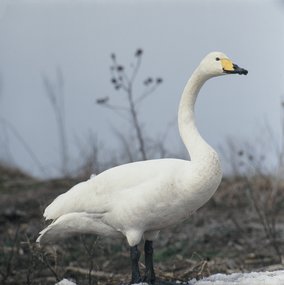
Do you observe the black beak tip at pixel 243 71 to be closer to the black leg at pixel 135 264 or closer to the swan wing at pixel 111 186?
the swan wing at pixel 111 186

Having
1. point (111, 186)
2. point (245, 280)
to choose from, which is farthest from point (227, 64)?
point (245, 280)

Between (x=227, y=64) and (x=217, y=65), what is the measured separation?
79mm

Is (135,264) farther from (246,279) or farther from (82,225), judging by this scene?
(246,279)

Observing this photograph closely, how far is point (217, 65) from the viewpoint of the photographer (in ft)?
17.8

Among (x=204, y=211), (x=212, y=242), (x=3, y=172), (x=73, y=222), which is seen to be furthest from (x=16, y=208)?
(x=73, y=222)

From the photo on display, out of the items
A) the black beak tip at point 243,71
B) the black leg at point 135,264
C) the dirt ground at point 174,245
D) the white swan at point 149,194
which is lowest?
the dirt ground at point 174,245

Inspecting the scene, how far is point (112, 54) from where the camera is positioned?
406 inches

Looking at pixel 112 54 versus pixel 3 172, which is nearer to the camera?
pixel 112 54

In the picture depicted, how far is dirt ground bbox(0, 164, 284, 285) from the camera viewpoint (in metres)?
7.34

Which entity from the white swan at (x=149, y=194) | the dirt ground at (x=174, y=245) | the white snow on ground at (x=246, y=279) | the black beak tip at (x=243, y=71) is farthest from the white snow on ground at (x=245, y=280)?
the black beak tip at (x=243, y=71)

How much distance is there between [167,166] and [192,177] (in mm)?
240

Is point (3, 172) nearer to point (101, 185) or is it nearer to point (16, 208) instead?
point (16, 208)

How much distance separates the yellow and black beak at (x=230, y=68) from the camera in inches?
208

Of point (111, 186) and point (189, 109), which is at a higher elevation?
point (189, 109)
